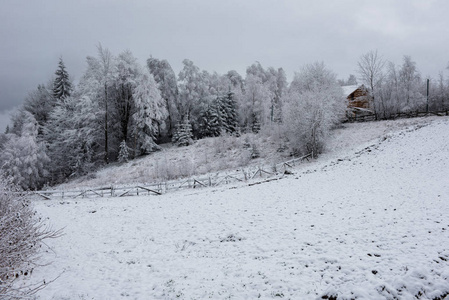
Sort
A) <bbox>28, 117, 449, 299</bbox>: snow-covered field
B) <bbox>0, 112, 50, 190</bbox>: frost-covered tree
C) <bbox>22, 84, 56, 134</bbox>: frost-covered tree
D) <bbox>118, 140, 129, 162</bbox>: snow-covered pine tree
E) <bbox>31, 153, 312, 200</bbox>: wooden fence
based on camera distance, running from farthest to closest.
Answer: <bbox>22, 84, 56, 134</bbox>: frost-covered tree
<bbox>118, 140, 129, 162</bbox>: snow-covered pine tree
<bbox>0, 112, 50, 190</bbox>: frost-covered tree
<bbox>31, 153, 312, 200</bbox>: wooden fence
<bbox>28, 117, 449, 299</bbox>: snow-covered field

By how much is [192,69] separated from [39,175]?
2794 centimetres

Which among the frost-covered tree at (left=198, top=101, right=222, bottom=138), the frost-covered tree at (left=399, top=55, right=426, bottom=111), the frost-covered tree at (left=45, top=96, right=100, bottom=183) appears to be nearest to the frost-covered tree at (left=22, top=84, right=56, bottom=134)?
the frost-covered tree at (left=45, top=96, right=100, bottom=183)

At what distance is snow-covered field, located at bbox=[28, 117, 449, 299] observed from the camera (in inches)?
229

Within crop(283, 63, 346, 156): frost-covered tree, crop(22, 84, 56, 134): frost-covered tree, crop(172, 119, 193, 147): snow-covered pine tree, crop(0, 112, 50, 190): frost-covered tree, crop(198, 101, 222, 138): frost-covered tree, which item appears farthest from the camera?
crop(198, 101, 222, 138): frost-covered tree

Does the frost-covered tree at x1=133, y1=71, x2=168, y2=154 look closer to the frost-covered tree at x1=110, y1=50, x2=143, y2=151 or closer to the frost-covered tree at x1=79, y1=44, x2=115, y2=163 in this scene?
the frost-covered tree at x1=110, y1=50, x2=143, y2=151

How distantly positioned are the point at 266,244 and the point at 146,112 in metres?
26.7

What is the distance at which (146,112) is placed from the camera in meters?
30.4

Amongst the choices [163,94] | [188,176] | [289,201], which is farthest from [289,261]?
[163,94]

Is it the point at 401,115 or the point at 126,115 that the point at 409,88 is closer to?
the point at 401,115

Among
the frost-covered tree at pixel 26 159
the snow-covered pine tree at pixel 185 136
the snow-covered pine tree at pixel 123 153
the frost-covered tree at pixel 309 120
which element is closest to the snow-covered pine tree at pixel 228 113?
the snow-covered pine tree at pixel 185 136

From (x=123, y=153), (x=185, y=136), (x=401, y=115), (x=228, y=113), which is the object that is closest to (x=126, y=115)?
(x=123, y=153)

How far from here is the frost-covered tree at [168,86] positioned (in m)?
39.2

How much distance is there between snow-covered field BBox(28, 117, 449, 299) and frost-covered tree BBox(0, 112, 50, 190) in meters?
12.5

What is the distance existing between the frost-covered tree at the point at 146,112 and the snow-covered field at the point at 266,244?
15807 mm
